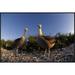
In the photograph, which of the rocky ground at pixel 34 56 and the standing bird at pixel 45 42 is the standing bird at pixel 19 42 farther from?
the standing bird at pixel 45 42

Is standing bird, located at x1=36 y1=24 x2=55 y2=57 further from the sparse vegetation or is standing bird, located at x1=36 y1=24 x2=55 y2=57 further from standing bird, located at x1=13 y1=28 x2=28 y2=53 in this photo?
standing bird, located at x1=13 y1=28 x2=28 y2=53

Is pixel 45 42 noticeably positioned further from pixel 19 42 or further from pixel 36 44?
pixel 19 42

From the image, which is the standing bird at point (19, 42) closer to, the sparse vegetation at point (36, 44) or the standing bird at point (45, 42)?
the sparse vegetation at point (36, 44)

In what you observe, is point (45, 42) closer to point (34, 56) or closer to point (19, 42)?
point (34, 56)

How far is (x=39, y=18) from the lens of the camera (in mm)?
6477

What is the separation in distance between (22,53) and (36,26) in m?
0.52

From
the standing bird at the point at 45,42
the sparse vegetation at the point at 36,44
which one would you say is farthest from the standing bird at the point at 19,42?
the standing bird at the point at 45,42

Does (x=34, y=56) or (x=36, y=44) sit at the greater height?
(x=36, y=44)

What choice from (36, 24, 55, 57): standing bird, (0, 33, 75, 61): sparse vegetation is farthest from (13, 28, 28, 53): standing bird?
(36, 24, 55, 57): standing bird

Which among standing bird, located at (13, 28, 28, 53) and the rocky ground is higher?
standing bird, located at (13, 28, 28, 53)

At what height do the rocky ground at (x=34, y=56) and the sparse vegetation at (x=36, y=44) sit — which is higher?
the sparse vegetation at (x=36, y=44)

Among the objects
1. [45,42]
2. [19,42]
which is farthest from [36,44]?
[19,42]
